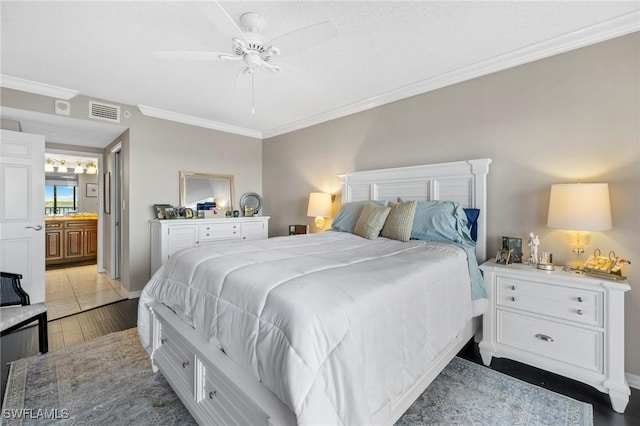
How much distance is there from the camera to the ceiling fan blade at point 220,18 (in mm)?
1449

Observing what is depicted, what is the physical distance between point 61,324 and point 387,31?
163 inches

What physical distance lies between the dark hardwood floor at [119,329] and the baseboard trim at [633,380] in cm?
4

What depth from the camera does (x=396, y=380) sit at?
1258 millimetres

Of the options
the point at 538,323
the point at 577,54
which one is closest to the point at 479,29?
the point at 577,54

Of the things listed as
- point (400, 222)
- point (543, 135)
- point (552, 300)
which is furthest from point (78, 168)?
point (552, 300)

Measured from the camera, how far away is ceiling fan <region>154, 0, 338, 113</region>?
1597 mm

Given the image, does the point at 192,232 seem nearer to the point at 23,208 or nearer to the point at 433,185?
the point at 23,208

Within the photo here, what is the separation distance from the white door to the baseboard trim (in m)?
5.59

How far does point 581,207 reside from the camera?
72.5 inches

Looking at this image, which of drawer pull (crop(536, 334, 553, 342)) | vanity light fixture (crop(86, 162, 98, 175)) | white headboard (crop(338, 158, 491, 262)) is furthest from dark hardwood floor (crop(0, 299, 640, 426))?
vanity light fixture (crop(86, 162, 98, 175))

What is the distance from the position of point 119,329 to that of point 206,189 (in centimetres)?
229

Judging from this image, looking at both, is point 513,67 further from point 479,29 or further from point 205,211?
point 205,211

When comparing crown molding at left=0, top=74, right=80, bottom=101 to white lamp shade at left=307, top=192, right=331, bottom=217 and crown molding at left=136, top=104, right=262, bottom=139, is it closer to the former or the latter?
crown molding at left=136, top=104, right=262, bottom=139

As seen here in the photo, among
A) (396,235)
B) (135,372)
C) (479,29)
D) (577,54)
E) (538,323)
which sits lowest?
(135,372)
